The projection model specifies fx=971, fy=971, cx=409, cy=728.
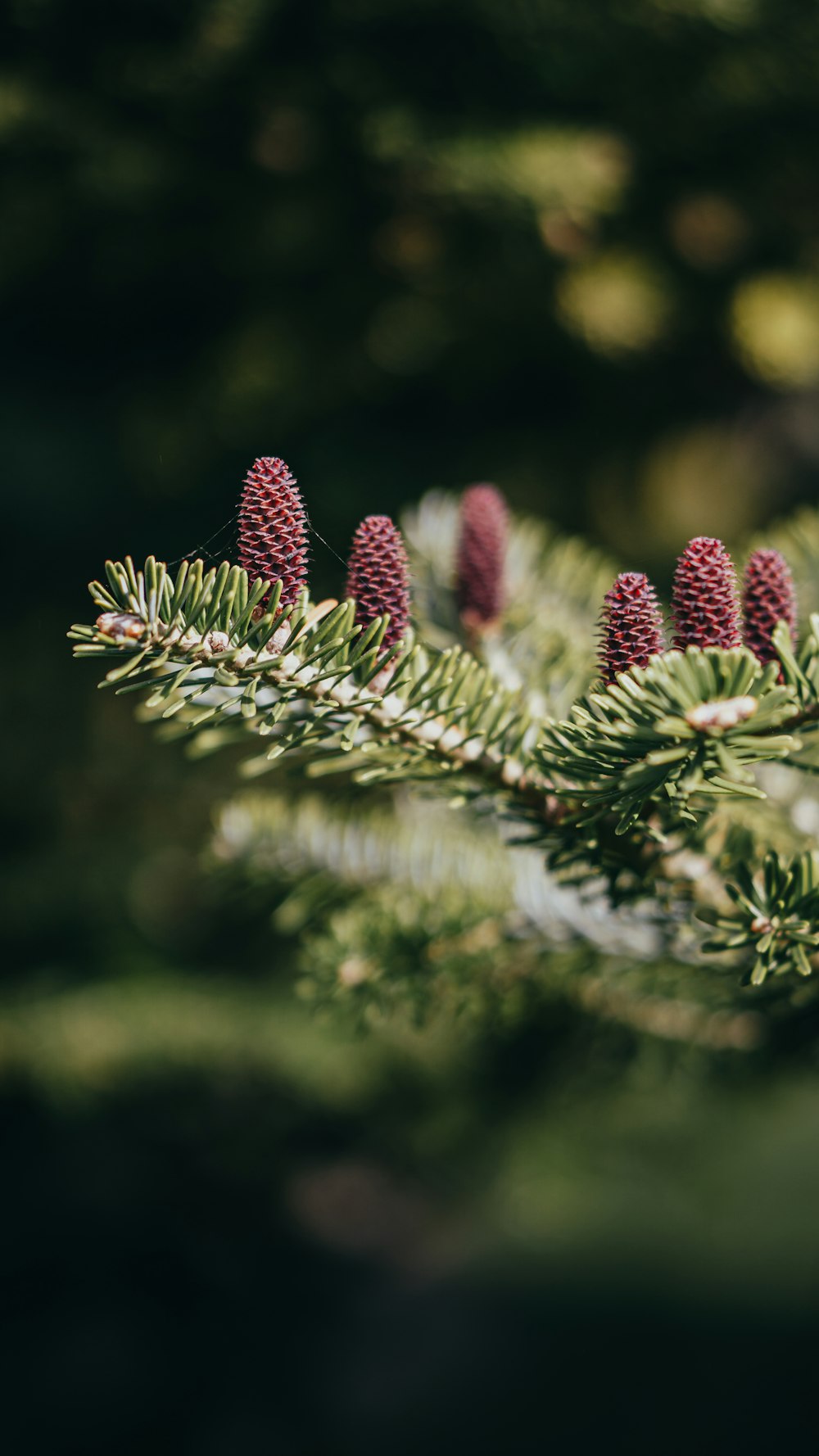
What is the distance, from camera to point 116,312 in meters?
1.62

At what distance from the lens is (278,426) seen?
159 cm

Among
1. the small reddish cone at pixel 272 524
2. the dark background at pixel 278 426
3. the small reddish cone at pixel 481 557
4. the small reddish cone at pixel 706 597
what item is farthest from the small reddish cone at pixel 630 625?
the dark background at pixel 278 426

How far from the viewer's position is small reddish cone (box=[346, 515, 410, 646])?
416mm

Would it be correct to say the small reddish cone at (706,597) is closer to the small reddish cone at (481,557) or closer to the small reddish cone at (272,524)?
the small reddish cone at (272,524)

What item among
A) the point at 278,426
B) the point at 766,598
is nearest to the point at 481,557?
the point at 766,598

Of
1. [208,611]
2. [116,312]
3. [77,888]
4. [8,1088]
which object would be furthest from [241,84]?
[8,1088]

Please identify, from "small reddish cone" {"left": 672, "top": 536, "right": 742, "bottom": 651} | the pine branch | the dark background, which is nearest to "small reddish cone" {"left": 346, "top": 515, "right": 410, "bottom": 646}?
the pine branch

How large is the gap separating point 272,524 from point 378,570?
64 millimetres

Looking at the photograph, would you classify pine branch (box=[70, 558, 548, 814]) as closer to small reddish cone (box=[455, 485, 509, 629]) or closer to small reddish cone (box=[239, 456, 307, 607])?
small reddish cone (box=[239, 456, 307, 607])

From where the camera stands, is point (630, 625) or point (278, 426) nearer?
point (630, 625)

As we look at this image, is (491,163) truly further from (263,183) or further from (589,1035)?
(589,1035)

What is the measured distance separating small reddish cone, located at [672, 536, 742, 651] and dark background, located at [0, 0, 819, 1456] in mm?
745

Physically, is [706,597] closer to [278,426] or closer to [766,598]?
[766,598]

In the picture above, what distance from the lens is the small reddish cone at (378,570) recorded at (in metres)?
0.42
